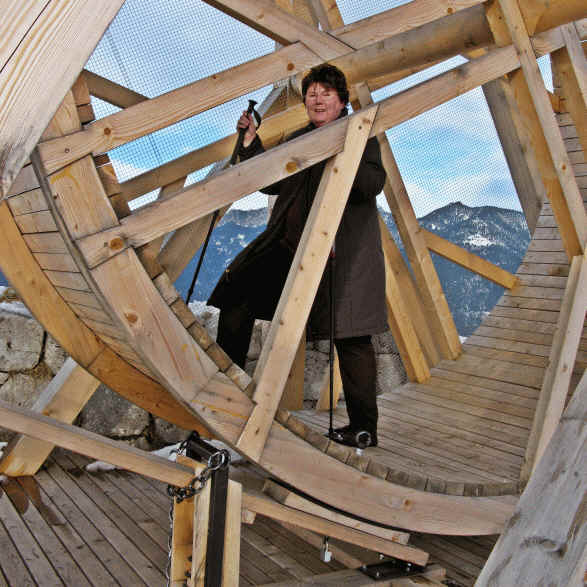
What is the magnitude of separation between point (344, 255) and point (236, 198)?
0.74 metres

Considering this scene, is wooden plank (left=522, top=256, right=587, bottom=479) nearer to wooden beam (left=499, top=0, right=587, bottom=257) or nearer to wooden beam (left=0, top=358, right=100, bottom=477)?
wooden beam (left=499, top=0, right=587, bottom=257)

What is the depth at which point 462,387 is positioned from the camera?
416cm

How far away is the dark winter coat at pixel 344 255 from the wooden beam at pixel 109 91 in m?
0.94

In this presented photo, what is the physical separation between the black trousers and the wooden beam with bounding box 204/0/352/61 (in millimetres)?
884

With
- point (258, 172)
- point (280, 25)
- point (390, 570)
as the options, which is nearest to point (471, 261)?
point (390, 570)

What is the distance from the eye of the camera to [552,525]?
0.99 metres

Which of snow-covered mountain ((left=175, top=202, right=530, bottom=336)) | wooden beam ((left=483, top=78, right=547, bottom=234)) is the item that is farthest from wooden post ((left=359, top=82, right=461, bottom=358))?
snow-covered mountain ((left=175, top=202, right=530, bottom=336))

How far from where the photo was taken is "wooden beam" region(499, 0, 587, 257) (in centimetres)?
311

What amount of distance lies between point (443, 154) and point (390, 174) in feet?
7.51

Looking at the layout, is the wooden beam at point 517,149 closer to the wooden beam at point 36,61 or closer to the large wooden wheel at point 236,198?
the large wooden wheel at point 236,198

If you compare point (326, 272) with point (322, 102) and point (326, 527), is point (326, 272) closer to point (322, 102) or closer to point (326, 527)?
point (322, 102)

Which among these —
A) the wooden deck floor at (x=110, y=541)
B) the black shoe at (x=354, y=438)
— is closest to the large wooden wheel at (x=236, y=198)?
the black shoe at (x=354, y=438)

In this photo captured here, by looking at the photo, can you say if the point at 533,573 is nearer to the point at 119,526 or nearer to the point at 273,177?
the point at 273,177

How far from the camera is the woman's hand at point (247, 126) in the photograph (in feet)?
8.80
